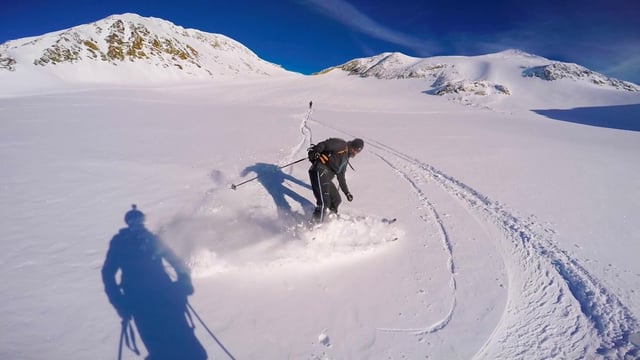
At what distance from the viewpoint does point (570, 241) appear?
18.7 feet

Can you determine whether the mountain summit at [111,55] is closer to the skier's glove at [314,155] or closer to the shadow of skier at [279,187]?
the shadow of skier at [279,187]

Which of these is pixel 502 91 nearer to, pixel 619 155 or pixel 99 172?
pixel 619 155

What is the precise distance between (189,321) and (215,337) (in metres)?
0.43

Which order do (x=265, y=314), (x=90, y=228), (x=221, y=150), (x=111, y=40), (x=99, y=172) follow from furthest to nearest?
(x=111, y=40)
(x=221, y=150)
(x=99, y=172)
(x=90, y=228)
(x=265, y=314)

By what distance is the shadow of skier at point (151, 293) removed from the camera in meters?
3.46

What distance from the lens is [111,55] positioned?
67.7 metres

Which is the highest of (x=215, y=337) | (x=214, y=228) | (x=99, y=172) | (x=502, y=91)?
(x=502, y=91)

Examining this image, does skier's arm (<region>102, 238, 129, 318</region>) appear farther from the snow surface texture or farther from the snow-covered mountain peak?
the snow-covered mountain peak

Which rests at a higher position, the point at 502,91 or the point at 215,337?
the point at 502,91

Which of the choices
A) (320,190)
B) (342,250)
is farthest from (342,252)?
(320,190)

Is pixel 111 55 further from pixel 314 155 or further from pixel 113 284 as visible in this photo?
pixel 113 284

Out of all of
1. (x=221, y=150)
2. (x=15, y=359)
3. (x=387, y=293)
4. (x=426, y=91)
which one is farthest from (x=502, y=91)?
(x=15, y=359)

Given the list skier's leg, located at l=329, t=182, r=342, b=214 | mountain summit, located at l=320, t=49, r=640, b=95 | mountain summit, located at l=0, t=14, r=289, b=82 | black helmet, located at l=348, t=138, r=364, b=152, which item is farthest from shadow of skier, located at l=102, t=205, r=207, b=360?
mountain summit, located at l=0, t=14, r=289, b=82

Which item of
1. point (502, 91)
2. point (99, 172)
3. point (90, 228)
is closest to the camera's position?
point (90, 228)
